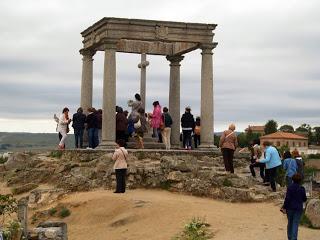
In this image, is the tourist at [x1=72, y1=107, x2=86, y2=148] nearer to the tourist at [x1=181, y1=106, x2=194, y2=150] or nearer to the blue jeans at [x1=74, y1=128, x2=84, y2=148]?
the blue jeans at [x1=74, y1=128, x2=84, y2=148]

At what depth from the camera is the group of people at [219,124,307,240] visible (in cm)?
1434

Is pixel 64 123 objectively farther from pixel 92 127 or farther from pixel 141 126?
pixel 141 126

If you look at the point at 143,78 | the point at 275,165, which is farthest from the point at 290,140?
the point at 275,165

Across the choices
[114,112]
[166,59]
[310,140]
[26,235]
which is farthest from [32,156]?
[310,140]

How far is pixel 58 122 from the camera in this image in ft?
85.7

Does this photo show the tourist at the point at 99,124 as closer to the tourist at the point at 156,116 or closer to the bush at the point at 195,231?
the tourist at the point at 156,116

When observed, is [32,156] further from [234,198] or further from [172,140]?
[234,198]

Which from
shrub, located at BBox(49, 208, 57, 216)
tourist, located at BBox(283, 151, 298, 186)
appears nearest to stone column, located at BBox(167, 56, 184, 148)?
shrub, located at BBox(49, 208, 57, 216)

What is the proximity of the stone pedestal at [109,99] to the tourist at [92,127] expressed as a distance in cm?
97

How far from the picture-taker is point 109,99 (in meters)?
23.9

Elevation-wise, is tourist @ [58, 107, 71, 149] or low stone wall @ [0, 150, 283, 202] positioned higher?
tourist @ [58, 107, 71, 149]

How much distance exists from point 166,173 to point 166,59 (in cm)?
Answer: 863

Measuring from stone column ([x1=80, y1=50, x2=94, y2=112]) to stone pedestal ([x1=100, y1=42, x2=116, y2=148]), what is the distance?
3.50 meters

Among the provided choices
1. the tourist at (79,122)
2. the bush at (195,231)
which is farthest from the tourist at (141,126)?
the bush at (195,231)
